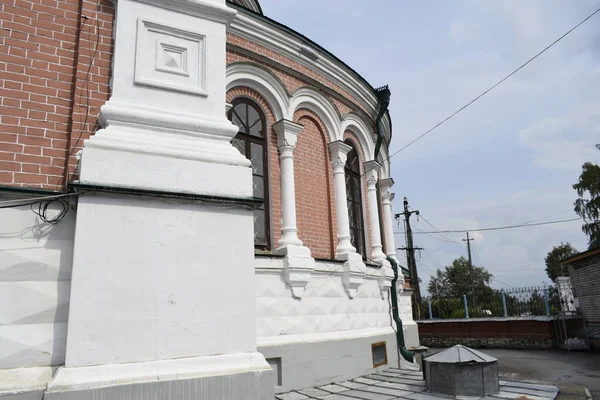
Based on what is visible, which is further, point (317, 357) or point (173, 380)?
point (317, 357)

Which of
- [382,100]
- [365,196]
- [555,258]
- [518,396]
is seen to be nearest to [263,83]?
[365,196]

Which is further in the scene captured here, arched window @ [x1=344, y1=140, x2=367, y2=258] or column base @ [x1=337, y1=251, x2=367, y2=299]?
arched window @ [x1=344, y1=140, x2=367, y2=258]

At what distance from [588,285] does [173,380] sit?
14.5 meters

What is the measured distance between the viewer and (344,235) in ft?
24.1

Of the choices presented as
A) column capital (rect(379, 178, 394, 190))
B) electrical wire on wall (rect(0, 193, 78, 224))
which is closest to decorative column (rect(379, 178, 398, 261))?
column capital (rect(379, 178, 394, 190))

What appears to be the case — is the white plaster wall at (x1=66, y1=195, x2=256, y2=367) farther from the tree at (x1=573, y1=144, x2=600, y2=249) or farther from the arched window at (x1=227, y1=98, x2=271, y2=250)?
the tree at (x1=573, y1=144, x2=600, y2=249)

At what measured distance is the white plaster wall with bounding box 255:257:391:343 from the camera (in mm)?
5915

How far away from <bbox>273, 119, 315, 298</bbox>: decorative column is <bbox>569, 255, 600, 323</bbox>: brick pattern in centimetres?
1102

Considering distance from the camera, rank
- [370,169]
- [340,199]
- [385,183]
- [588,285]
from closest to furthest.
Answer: [340,199] < [370,169] < [385,183] < [588,285]

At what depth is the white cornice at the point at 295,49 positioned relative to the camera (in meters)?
6.71

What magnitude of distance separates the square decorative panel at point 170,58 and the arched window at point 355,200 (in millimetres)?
4910

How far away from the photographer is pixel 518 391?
544 cm

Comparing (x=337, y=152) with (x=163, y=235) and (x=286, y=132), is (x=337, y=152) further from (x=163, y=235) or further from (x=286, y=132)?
(x=163, y=235)

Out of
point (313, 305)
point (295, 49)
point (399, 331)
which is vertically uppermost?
point (295, 49)
